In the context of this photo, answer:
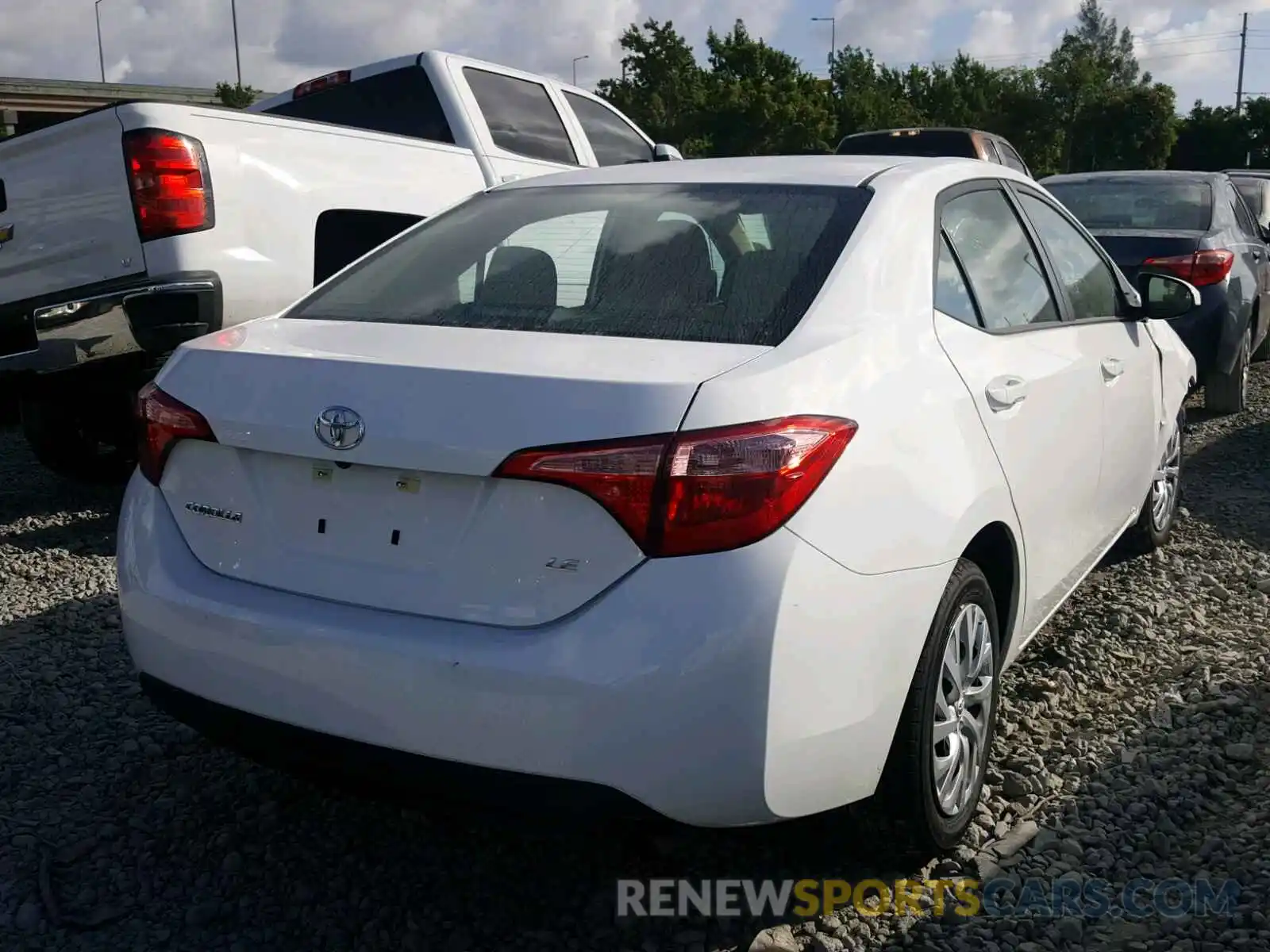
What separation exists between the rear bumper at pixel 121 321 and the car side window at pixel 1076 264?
3.09 m

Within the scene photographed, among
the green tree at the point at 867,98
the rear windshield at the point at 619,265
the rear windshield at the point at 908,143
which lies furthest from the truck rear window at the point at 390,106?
the green tree at the point at 867,98

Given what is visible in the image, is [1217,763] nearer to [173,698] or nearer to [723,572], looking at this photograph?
[723,572]

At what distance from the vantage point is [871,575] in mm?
2264

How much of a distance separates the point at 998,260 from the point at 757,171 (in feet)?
2.30

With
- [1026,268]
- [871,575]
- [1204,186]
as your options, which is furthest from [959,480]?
[1204,186]

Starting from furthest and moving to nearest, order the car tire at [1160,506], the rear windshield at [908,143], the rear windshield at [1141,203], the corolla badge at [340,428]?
1. the rear windshield at [908,143]
2. the rear windshield at [1141,203]
3. the car tire at [1160,506]
4. the corolla badge at [340,428]

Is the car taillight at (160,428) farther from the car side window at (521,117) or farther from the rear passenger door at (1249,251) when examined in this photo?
the rear passenger door at (1249,251)

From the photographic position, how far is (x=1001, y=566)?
9.67 ft

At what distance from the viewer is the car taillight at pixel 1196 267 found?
693cm

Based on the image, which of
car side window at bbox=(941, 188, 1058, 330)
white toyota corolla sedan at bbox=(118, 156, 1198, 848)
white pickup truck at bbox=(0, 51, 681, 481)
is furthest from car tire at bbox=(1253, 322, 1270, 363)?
white toyota corolla sedan at bbox=(118, 156, 1198, 848)

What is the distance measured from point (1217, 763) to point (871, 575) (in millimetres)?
1575

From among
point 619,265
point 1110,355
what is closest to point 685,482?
point 619,265

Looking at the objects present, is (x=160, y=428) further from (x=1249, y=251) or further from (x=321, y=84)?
(x=1249, y=251)

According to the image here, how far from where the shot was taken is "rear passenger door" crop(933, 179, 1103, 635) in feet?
9.36
